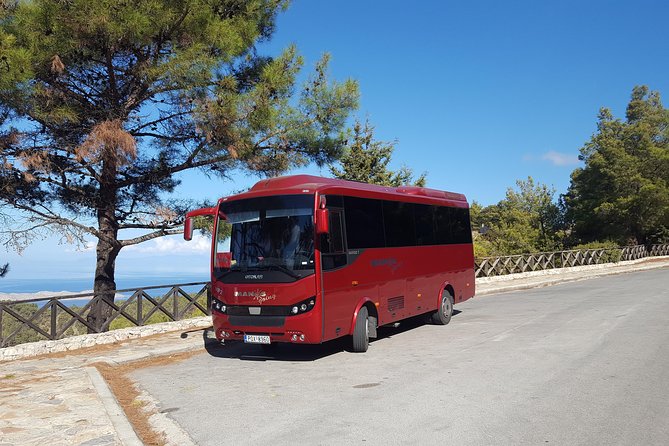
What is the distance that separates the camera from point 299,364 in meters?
9.32

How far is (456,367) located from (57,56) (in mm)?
10068

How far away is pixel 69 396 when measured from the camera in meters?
7.23

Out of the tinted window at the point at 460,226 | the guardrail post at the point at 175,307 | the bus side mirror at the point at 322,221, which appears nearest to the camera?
the bus side mirror at the point at 322,221

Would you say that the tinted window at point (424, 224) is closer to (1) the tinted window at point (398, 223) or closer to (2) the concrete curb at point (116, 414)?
(1) the tinted window at point (398, 223)

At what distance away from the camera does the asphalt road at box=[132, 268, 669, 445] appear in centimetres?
528

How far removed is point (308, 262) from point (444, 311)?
230 inches

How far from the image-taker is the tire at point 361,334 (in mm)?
9922

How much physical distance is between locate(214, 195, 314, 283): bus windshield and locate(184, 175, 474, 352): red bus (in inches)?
0.7

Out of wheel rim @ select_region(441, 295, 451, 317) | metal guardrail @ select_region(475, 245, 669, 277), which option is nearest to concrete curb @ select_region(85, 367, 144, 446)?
wheel rim @ select_region(441, 295, 451, 317)

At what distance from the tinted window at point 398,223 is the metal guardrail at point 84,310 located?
587 cm

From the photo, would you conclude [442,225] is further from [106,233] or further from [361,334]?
[106,233]

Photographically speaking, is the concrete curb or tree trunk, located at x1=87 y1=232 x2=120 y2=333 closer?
the concrete curb

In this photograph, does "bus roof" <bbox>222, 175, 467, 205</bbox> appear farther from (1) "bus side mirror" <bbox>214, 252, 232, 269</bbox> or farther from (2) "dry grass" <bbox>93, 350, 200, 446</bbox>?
(2) "dry grass" <bbox>93, 350, 200, 446</bbox>

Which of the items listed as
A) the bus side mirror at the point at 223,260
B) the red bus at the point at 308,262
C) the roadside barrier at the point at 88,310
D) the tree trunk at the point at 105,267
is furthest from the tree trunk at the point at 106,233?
the bus side mirror at the point at 223,260
